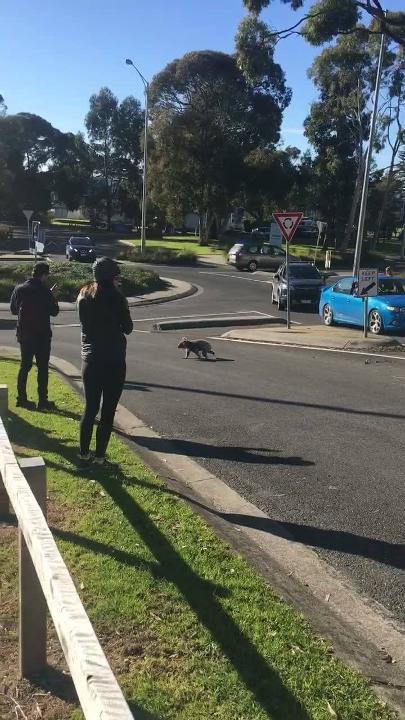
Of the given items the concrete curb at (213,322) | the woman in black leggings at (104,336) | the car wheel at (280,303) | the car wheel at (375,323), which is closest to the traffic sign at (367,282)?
the car wheel at (375,323)

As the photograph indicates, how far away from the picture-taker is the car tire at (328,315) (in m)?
20.1

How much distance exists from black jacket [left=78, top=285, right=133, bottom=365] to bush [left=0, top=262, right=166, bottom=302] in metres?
23.0

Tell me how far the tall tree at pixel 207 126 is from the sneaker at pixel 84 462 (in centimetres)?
5069

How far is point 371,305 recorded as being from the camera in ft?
59.8

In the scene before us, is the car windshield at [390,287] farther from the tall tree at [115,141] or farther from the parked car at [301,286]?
the tall tree at [115,141]

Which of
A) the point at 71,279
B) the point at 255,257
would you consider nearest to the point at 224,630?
the point at 71,279

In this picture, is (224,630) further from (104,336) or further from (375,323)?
(375,323)

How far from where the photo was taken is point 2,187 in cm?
7788

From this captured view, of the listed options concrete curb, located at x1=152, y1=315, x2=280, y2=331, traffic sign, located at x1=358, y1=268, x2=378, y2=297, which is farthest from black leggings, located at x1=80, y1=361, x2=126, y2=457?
concrete curb, located at x1=152, y1=315, x2=280, y2=331

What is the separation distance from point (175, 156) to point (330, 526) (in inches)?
2081

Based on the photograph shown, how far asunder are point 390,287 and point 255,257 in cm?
2609

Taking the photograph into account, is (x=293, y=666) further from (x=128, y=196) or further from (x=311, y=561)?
(x=128, y=196)

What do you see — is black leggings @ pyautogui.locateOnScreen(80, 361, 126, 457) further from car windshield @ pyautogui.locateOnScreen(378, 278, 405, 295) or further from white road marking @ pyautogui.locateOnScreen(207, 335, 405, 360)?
car windshield @ pyautogui.locateOnScreen(378, 278, 405, 295)

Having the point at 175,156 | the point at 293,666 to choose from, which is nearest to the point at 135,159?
the point at 175,156
